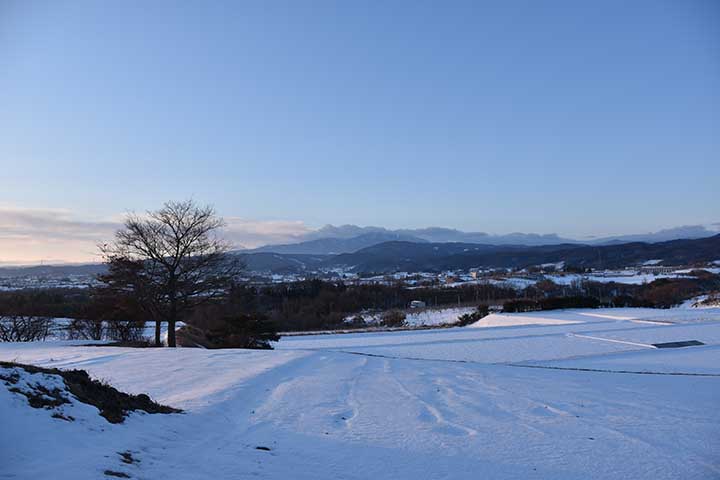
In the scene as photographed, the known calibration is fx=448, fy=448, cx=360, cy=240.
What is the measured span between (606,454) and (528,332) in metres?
17.4

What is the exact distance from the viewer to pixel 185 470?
3.82 meters

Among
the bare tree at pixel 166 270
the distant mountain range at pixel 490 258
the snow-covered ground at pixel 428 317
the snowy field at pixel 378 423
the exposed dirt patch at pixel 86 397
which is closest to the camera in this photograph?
Answer: the snowy field at pixel 378 423

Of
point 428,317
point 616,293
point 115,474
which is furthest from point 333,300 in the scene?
point 115,474

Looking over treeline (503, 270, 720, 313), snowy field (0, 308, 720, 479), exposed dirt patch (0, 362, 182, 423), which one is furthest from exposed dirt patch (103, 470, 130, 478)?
treeline (503, 270, 720, 313)

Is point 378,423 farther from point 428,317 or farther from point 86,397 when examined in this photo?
point 428,317

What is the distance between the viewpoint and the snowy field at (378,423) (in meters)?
4.09

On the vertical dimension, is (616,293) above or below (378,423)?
below

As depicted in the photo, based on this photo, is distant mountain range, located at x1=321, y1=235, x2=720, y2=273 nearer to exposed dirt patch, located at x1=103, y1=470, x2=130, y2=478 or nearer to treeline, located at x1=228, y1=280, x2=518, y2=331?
treeline, located at x1=228, y1=280, x2=518, y2=331

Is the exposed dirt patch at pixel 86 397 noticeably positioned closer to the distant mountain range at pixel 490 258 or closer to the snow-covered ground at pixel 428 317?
the snow-covered ground at pixel 428 317

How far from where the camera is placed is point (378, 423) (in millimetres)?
5793

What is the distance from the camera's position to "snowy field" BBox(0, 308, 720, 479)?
4.09 meters

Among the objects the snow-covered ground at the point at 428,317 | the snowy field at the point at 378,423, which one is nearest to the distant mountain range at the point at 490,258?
the snow-covered ground at the point at 428,317

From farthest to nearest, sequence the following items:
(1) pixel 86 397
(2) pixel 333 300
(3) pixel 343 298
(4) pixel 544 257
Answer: (4) pixel 544 257 < (3) pixel 343 298 < (2) pixel 333 300 < (1) pixel 86 397

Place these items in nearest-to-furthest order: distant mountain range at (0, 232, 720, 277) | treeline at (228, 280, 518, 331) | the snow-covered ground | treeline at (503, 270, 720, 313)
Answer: treeline at (503, 270, 720, 313) → the snow-covered ground → treeline at (228, 280, 518, 331) → distant mountain range at (0, 232, 720, 277)
